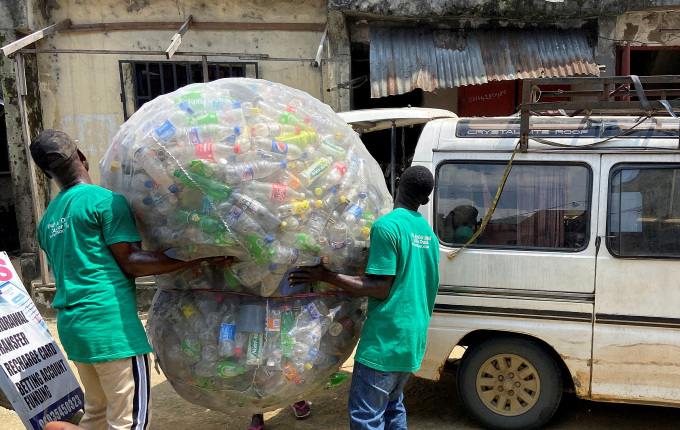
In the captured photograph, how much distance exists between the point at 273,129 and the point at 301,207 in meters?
0.42

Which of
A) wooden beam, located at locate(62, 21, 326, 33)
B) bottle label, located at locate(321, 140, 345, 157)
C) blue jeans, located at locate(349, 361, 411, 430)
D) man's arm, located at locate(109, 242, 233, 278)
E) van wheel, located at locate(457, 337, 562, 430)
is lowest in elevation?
van wheel, located at locate(457, 337, 562, 430)

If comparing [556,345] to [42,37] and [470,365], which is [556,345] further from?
[42,37]

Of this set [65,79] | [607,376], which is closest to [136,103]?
[65,79]

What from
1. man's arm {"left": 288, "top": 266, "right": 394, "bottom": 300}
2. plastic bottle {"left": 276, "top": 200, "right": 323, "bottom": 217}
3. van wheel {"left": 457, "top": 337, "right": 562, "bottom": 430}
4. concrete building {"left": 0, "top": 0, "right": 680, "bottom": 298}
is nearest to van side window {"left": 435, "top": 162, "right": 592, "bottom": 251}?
van wheel {"left": 457, "top": 337, "right": 562, "bottom": 430}

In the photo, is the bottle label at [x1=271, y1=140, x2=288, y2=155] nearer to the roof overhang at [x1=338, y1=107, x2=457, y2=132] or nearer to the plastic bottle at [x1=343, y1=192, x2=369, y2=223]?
the plastic bottle at [x1=343, y1=192, x2=369, y2=223]

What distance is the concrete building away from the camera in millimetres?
6957

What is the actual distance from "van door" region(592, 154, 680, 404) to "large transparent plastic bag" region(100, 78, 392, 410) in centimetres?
156

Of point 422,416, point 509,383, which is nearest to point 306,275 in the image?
point 509,383

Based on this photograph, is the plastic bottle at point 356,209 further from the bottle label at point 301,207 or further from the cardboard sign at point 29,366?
the cardboard sign at point 29,366

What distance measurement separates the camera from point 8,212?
1006 centimetres

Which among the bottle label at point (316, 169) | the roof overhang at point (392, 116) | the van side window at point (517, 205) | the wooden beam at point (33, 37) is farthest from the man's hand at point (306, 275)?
the wooden beam at point (33, 37)

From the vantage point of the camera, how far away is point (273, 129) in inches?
107

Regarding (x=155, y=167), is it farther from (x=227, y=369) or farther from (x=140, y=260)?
(x=227, y=369)

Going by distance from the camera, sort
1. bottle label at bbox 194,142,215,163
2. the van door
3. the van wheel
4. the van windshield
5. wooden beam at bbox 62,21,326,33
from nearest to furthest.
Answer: bottle label at bbox 194,142,215,163, the van door, the van windshield, the van wheel, wooden beam at bbox 62,21,326,33
